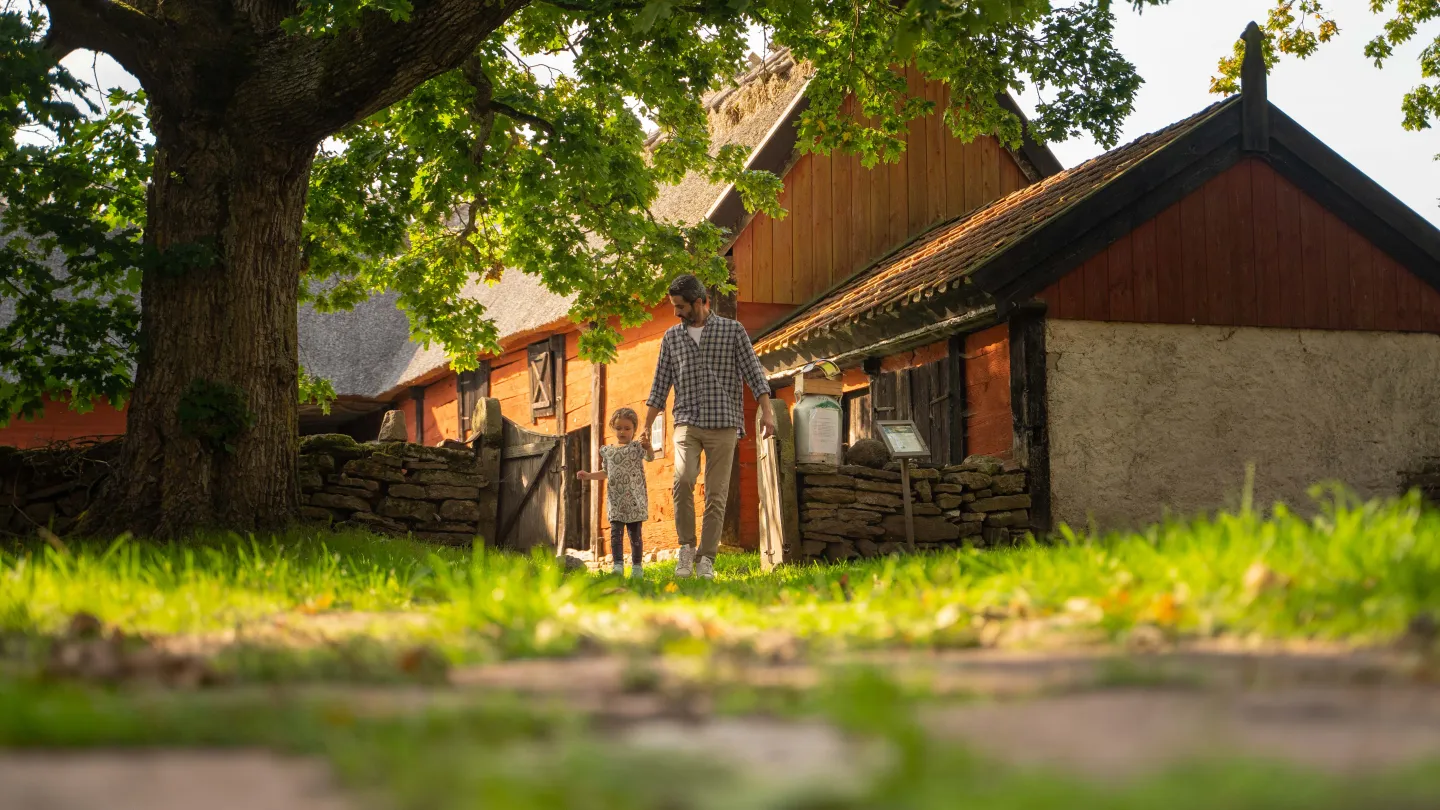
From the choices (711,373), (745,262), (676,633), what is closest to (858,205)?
(745,262)

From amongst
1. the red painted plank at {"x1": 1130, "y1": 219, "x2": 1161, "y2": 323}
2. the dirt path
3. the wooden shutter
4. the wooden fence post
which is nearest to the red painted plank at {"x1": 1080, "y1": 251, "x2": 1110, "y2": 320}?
the red painted plank at {"x1": 1130, "y1": 219, "x2": 1161, "y2": 323}

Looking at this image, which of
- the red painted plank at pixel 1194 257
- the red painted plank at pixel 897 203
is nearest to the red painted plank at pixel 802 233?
the red painted plank at pixel 897 203

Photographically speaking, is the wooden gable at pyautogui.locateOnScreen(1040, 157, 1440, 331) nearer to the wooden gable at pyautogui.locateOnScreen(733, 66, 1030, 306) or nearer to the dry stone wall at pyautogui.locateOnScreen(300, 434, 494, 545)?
the wooden gable at pyautogui.locateOnScreen(733, 66, 1030, 306)

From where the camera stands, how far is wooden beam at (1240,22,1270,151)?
12312 millimetres

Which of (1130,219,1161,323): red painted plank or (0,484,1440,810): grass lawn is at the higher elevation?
(1130,219,1161,323): red painted plank

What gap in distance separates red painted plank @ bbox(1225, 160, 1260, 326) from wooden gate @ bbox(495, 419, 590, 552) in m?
6.23

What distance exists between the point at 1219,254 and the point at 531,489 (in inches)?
258

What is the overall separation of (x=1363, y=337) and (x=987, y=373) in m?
3.41

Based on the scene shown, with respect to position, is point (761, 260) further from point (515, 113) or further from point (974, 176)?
point (515, 113)

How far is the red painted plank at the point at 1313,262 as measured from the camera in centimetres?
1231

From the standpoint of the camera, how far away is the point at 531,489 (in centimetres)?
1293

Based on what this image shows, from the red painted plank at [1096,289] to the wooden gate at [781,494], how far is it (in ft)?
9.58

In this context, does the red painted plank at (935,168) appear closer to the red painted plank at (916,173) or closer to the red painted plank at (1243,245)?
the red painted plank at (916,173)

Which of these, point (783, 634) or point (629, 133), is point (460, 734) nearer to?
point (783, 634)
